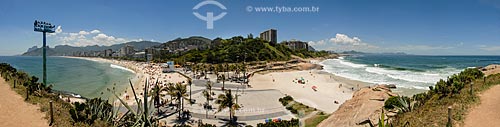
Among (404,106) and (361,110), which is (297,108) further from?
(404,106)

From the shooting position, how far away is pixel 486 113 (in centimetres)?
998

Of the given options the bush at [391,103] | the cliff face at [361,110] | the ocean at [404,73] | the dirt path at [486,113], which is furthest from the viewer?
the ocean at [404,73]

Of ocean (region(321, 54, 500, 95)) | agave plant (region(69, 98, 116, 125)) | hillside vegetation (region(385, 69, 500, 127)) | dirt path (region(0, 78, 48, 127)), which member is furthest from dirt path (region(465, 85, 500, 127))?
ocean (region(321, 54, 500, 95))

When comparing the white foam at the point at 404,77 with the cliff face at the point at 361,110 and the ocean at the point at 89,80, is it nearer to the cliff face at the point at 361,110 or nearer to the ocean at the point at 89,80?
the cliff face at the point at 361,110

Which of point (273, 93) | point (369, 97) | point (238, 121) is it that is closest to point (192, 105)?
point (238, 121)

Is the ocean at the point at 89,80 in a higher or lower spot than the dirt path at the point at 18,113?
lower

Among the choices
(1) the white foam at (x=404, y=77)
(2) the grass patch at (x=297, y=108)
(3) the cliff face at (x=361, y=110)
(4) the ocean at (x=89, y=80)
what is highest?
(3) the cliff face at (x=361, y=110)

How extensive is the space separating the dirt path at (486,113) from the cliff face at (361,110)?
3.08 metres

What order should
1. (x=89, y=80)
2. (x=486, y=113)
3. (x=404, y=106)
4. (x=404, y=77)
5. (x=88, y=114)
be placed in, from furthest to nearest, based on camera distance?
(x=89, y=80) < (x=404, y=77) < (x=404, y=106) < (x=88, y=114) < (x=486, y=113)

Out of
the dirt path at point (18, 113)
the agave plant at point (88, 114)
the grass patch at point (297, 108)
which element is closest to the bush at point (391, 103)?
the grass patch at point (297, 108)

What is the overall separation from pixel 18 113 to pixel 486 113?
18.4 meters

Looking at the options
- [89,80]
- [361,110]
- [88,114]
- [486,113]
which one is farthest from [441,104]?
[89,80]

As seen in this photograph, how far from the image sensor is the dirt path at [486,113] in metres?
9.36

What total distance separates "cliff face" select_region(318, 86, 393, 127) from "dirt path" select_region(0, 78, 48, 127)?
12.4 metres
